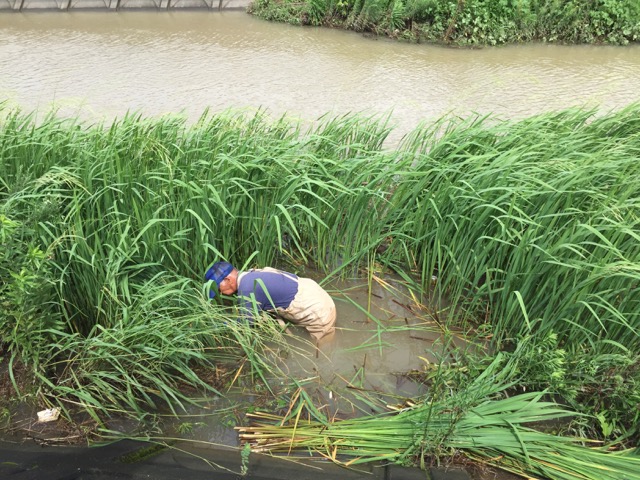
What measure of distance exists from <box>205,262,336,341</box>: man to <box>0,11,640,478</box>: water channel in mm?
1883

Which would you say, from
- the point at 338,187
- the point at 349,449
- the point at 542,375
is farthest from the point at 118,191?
the point at 542,375

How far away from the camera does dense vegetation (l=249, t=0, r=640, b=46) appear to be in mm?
7504

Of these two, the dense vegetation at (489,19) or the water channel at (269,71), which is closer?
the water channel at (269,71)

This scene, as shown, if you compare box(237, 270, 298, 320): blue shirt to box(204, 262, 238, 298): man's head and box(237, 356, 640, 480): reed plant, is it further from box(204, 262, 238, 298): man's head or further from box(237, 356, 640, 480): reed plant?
box(237, 356, 640, 480): reed plant

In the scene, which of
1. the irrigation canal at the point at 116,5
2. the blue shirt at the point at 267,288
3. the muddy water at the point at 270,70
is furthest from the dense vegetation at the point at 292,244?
the irrigation canal at the point at 116,5

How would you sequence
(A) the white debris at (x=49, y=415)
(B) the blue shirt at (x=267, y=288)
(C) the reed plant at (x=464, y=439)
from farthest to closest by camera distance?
(B) the blue shirt at (x=267, y=288), (A) the white debris at (x=49, y=415), (C) the reed plant at (x=464, y=439)

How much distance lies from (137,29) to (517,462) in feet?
25.7

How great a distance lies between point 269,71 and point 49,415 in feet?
16.7

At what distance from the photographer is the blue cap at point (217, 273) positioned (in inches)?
104

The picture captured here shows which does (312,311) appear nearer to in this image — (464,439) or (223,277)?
(223,277)

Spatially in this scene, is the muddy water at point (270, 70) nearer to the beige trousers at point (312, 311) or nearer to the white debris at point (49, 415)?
the beige trousers at point (312, 311)

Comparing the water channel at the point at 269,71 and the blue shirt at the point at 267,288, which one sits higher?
the water channel at the point at 269,71

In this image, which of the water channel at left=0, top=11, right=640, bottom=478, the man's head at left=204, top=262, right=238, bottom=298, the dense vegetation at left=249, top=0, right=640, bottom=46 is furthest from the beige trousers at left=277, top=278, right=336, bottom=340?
the dense vegetation at left=249, top=0, right=640, bottom=46

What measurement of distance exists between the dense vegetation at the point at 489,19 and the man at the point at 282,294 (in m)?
5.99
